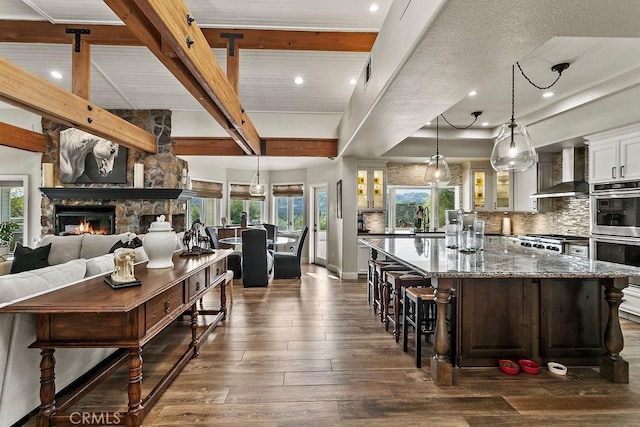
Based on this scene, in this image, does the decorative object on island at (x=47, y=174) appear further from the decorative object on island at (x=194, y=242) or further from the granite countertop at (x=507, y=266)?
the granite countertop at (x=507, y=266)

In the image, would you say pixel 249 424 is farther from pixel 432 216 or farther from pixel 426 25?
pixel 432 216

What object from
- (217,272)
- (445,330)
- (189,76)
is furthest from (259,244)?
(445,330)

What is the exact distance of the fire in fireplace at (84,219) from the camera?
19.9 ft

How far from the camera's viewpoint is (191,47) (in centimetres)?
239

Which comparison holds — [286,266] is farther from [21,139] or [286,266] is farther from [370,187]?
[21,139]

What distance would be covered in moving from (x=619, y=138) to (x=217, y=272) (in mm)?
5130

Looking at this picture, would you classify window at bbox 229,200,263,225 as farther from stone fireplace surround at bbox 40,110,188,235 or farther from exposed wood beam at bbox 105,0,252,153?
exposed wood beam at bbox 105,0,252,153

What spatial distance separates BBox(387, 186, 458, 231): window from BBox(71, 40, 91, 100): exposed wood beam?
562 centimetres

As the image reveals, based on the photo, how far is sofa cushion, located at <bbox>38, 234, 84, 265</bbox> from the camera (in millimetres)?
4324

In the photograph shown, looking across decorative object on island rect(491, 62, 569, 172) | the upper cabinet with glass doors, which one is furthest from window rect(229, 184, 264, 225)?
decorative object on island rect(491, 62, 569, 172)

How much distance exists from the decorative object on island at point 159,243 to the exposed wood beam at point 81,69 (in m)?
2.57

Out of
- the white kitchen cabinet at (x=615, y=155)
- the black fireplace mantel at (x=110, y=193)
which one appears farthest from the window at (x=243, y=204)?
the white kitchen cabinet at (x=615, y=155)

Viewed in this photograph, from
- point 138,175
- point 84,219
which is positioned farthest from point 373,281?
point 84,219

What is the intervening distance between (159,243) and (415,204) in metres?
5.94
